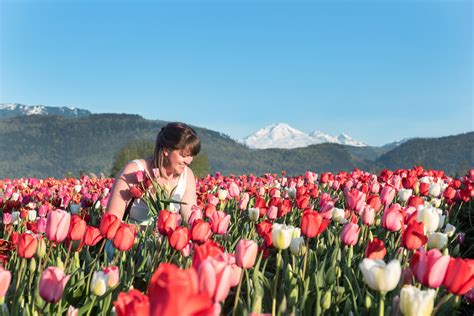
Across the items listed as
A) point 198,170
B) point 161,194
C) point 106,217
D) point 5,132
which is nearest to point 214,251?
point 106,217

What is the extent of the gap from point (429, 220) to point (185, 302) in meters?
2.75

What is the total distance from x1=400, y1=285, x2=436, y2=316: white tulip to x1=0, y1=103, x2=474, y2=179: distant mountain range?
97629mm

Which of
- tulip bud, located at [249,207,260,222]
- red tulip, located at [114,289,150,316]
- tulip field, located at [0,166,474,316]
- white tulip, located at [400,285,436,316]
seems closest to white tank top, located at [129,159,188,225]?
tulip field, located at [0,166,474,316]

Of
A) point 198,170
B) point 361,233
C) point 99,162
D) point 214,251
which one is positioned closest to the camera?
point 214,251

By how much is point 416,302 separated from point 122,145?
384 feet

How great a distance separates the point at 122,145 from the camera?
11581 cm

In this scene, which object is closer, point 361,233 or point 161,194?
point 361,233

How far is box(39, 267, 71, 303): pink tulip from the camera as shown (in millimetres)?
2086

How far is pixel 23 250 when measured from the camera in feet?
8.98

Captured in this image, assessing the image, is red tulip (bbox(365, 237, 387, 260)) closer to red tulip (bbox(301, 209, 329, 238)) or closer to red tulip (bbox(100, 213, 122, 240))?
red tulip (bbox(301, 209, 329, 238))

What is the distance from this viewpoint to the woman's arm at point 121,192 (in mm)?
5066

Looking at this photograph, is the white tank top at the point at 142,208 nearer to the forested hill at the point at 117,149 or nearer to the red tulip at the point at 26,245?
the red tulip at the point at 26,245

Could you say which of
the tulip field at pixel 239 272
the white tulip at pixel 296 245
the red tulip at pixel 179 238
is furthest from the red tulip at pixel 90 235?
the white tulip at pixel 296 245

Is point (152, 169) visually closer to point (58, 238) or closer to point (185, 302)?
Answer: point (58, 238)
